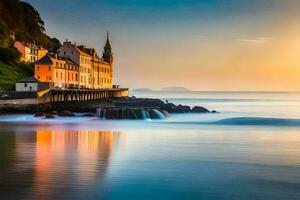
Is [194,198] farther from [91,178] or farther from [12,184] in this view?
[12,184]

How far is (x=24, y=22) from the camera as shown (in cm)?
10075

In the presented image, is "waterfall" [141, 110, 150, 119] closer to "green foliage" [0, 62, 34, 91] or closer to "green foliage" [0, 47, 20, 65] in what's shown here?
"green foliage" [0, 62, 34, 91]

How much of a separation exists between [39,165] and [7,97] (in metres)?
29.5

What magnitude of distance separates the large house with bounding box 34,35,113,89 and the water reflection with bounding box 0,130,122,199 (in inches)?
1293

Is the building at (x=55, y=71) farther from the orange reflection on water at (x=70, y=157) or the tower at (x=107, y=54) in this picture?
the orange reflection on water at (x=70, y=157)

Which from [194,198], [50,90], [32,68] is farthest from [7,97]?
[194,198]

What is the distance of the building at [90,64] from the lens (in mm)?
73438

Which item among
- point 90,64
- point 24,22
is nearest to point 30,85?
point 90,64

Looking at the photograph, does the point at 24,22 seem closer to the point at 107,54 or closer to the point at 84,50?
the point at 107,54

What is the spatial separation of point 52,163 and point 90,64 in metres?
65.4

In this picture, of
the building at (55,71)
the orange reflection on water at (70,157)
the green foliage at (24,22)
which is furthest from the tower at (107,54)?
the orange reflection on water at (70,157)

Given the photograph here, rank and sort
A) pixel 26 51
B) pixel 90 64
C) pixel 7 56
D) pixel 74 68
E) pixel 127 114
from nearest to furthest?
pixel 127 114
pixel 7 56
pixel 74 68
pixel 26 51
pixel 90 64

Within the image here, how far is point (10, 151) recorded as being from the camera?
1956cm

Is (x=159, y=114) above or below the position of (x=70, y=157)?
above
